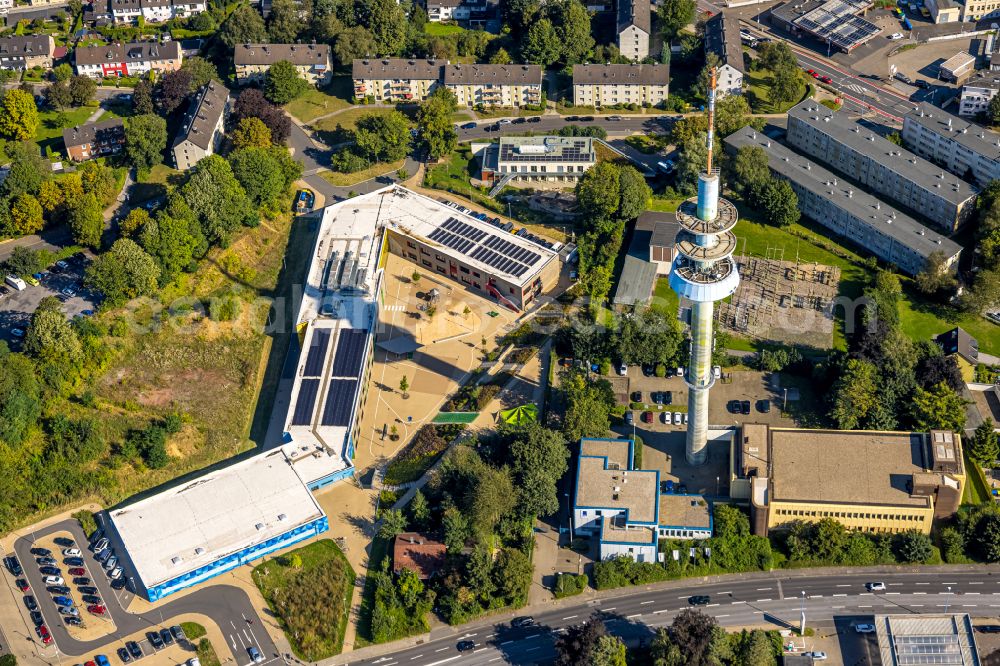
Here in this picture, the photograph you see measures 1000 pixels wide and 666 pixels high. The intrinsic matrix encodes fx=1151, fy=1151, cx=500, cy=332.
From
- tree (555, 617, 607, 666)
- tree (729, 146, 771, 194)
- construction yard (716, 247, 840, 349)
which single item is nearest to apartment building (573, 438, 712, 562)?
tree (555, 617, 607, 666)

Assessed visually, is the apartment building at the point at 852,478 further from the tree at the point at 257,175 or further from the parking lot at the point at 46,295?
the parking lot at the point at 46,295

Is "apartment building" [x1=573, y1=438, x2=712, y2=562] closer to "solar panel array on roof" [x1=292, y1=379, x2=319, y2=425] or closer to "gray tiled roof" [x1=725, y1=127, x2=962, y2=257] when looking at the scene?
"solar panel array on roof" [x1=292, y1=379, x2=319, y2=425]

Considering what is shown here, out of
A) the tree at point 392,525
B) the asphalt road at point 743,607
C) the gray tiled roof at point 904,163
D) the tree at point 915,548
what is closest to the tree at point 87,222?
the tree at point 392,525

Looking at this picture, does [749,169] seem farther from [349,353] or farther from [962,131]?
[349,353]

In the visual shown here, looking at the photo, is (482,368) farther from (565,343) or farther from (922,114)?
(922,114)

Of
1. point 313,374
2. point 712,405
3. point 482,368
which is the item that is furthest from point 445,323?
point 712,405

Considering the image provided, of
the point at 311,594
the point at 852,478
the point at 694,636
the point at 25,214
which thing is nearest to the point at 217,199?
the point at 25,214
